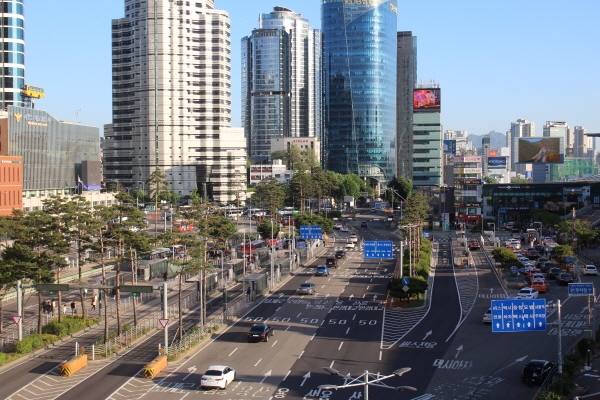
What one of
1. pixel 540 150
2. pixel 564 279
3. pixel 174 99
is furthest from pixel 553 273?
pixel 174 99

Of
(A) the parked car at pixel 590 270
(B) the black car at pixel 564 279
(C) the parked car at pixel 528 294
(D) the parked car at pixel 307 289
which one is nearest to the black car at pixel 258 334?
(D) the parked car at pixel 307 289

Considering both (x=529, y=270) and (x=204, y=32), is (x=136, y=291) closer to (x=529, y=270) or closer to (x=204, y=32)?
(x=529, y=270)

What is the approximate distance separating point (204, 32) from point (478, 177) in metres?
88.0

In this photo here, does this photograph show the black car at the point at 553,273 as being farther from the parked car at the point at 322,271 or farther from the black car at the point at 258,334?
the black car at the point at 258,334

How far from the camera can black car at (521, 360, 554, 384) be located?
36.9 meters

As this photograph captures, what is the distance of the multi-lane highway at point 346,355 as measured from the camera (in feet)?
119

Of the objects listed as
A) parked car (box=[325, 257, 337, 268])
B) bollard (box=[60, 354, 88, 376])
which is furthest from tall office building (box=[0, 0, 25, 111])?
bollard (box=[60, 354, 88, 376])

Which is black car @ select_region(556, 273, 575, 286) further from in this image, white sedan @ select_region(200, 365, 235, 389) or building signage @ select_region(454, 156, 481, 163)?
building signage @ select_region(454, 156, 481, 163)

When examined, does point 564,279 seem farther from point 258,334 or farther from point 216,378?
point 216,378

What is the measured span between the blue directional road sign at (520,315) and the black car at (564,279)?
36.2 m

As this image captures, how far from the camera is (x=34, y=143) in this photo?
133750mm

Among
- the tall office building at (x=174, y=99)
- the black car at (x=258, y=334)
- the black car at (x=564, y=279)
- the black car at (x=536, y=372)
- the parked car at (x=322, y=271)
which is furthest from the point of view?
the tall office building at (x=174, y=99)

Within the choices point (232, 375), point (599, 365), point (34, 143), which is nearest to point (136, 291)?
point (232, 375)

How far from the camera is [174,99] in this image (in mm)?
180250
